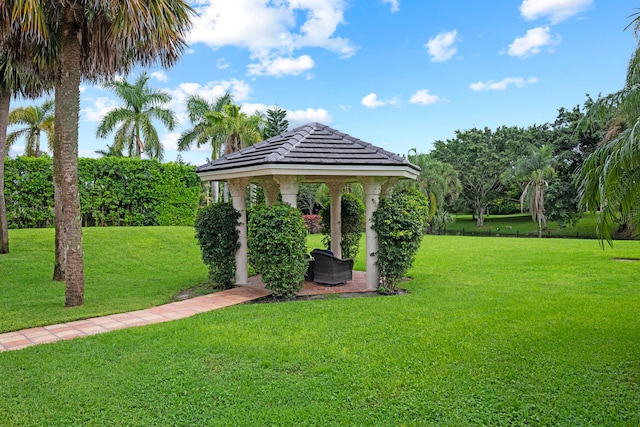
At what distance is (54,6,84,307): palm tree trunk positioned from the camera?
7746 millimetres

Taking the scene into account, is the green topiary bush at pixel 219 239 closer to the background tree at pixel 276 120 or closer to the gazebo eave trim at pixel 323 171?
the gazebo eave trim at pixel 323 171

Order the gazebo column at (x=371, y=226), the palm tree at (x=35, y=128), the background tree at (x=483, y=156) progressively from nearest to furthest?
the gazebo column at (x=371, y=226), the palm tree at (x=35, y=128), the background tree at (x=483, y=156)

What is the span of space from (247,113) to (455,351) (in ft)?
80.7

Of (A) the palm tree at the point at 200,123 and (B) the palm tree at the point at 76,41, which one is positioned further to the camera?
(A) the palm tree at the point at 200,123

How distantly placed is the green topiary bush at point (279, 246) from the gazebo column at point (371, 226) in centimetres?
159

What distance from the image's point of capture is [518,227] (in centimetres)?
4234

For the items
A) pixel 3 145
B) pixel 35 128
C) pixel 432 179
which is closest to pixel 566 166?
pixel 432 179

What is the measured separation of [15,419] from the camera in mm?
3604

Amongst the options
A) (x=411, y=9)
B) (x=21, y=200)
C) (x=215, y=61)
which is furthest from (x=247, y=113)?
(x=411, y=9)

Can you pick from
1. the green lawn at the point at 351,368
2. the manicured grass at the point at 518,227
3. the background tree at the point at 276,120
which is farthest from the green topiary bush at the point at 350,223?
the manicured grass at the point at 518,227

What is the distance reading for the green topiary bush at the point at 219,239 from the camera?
9516mm

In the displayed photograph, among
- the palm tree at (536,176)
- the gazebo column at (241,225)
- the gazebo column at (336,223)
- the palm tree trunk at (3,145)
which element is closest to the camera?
the gazebo column at (241,225)

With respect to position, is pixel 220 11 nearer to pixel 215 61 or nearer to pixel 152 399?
pixel 215 61

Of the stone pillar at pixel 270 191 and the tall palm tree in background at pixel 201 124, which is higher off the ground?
the tall palm tree in background at pixel 201 124
